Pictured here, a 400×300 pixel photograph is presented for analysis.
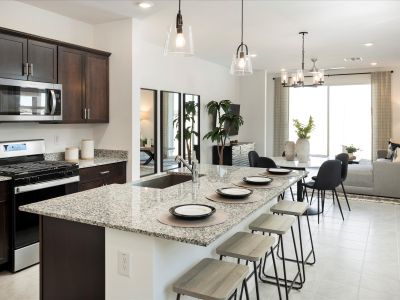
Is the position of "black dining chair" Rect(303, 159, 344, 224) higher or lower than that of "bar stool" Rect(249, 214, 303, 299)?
higher

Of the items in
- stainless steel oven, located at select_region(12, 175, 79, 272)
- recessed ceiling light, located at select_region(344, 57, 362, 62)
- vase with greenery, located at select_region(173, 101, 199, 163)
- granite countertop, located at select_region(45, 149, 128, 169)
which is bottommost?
stainless steel oven, located at select_region(12, 175, 79, 272)

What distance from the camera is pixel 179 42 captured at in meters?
2.50

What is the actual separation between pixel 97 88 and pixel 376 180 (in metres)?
5.01

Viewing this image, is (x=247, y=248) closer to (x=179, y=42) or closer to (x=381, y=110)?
(x=179, y=42)

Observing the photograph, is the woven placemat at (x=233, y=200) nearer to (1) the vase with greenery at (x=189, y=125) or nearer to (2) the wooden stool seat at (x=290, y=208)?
(2) the wooden stool seat at (x=290, y=208)

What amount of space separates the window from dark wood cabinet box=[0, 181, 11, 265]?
8.06 meters

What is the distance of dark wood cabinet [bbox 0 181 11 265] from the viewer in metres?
3.22

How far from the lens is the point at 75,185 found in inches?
155

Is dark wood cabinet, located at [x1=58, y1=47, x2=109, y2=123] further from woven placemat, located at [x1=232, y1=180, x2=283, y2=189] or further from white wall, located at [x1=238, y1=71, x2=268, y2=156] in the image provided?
white wall, located at [x1=238, y1=71, x2=268, y2=156]

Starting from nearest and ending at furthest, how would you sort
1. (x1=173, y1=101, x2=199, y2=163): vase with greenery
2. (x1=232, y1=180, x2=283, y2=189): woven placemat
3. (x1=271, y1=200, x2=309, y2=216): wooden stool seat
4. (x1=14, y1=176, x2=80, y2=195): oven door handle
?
(x1=232, y1=180, x2=283, y2=189): woven placemat
(x1=271, y1=200, x2=309, y2=216): wooden stool seat
(x1=14, y1=176, x2=80, y2=195): oven door handle
(x1=173, y1=101, x2=199, y2=163): vase with greenery

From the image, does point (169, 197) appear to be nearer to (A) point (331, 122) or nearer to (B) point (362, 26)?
(B) point (362, 26)

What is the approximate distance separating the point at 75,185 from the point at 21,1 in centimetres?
207

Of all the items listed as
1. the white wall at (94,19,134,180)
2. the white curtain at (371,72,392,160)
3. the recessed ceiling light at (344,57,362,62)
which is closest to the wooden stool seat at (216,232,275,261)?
the white wall at (94,19,134,180)

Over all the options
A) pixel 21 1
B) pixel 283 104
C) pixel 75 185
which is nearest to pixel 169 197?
pixel 75 185
